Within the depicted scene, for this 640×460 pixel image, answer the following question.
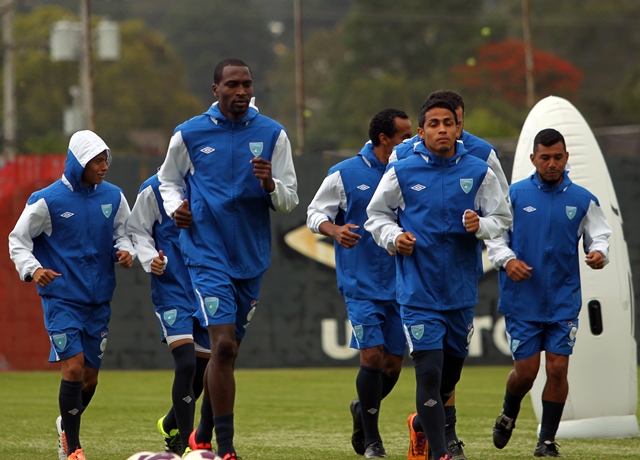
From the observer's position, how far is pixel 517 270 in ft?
25.1

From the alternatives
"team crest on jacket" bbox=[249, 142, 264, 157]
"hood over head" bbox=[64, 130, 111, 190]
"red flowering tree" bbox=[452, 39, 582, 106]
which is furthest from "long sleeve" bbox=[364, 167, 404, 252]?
"red flowering tree" bbox=[452, 39, 582, 106]

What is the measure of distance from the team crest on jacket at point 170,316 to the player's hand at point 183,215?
106cm

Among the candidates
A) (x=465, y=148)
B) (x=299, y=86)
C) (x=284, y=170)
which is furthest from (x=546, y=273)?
(x=299, y=86)

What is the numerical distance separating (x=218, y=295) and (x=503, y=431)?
2.43m

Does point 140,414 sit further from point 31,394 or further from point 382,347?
point 382,347

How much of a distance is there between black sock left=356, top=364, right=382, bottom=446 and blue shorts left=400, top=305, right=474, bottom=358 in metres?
1.12

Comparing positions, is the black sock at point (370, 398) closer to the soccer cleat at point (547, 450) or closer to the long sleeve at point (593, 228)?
the soccer cleat at point (547, 450)

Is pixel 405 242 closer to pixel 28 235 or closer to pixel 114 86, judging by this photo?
pixel 28 235

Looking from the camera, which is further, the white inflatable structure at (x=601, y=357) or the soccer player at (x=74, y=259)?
the white inflatable structure at (x=601, y=357)

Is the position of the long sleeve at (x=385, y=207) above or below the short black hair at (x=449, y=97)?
below

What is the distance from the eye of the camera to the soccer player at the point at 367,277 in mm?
7898

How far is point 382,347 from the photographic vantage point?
8.03m

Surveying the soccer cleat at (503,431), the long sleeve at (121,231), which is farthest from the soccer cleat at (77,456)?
the soccer cleat at (503,431)

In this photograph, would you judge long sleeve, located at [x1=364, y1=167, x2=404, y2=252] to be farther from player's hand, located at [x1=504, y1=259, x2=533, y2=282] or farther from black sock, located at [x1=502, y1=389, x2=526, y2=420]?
black sock, located at [x1=502, y1=389, x2=526, y2=420]
